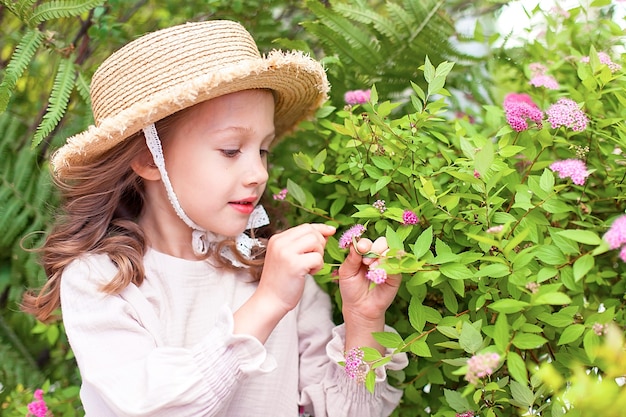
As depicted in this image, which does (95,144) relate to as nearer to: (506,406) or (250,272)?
(250,272)

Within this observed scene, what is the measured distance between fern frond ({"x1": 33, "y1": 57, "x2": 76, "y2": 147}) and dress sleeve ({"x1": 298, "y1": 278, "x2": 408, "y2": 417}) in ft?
2.52

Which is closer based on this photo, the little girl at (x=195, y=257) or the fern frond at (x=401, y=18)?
the little girl at (x=195, y=257)

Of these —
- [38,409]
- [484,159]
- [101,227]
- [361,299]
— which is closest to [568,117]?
[484,159]

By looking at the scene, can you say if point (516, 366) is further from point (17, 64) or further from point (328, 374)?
point (17, 64)

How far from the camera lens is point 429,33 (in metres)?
1.87

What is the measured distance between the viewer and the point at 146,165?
4.73ft

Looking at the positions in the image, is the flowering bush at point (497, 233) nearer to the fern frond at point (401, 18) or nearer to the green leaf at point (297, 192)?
the green leaf at point (297, 192)

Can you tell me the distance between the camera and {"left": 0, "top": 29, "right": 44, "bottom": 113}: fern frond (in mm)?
1517

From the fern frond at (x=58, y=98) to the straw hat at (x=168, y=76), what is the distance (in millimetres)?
171

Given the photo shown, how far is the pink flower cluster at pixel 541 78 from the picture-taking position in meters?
1.44

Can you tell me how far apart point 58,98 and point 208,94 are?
58cm

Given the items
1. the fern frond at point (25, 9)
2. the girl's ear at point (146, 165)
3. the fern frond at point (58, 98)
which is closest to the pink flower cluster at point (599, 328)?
the girl's ear at point (146, 165)

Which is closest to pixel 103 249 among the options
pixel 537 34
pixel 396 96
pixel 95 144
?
pixel 95 144

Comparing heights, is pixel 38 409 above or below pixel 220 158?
below
